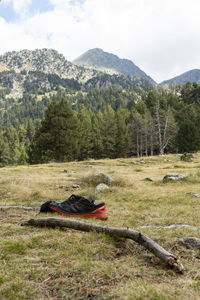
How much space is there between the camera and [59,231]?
14.4ft

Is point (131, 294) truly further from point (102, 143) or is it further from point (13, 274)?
point (102, 143)

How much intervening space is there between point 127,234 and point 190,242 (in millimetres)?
1114

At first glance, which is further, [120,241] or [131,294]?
[120,241]

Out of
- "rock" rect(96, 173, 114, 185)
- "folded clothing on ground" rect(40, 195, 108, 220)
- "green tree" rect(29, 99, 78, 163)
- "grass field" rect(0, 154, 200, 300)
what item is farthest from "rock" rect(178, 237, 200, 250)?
"green tree" rect(29, 99, 78, 163)

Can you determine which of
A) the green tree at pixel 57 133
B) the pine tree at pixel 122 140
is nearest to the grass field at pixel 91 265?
the green tree at pixel 57 133

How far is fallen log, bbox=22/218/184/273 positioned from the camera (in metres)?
3.05

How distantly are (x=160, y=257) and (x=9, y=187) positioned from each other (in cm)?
926

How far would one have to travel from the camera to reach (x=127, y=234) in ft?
12.4

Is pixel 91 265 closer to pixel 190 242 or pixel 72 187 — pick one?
pixel 190 242

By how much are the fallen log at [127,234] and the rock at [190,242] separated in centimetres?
77

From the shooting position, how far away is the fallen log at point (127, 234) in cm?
305

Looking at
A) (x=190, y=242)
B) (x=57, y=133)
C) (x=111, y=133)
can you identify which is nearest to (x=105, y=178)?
(x=190, y=242)

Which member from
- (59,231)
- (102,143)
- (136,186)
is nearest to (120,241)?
(59,231)

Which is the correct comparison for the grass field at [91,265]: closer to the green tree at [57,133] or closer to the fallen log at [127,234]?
the fallen log at [127,234]
